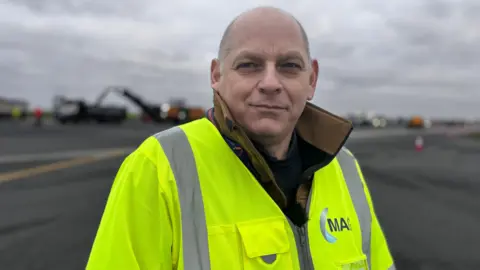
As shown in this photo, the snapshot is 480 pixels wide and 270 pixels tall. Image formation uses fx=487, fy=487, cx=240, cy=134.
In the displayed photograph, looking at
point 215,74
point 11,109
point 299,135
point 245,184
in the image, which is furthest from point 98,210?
point 11,109

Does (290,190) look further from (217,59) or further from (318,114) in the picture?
(217,59)

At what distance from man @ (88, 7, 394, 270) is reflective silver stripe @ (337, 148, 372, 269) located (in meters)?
0.01

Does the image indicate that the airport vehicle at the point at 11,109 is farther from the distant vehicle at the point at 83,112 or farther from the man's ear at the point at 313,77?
the man's ear at the point at 313,77

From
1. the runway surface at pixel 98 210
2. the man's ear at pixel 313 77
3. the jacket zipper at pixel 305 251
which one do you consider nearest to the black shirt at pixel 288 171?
the jacket zipper at pixel 305 251

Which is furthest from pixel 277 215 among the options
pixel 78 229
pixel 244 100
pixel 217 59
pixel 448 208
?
pixel 448 208

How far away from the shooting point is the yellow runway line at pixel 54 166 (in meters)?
12.1

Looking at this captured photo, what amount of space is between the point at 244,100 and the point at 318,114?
49 centimetres

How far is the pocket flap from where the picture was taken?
5.64 ft

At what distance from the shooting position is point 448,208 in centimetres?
946

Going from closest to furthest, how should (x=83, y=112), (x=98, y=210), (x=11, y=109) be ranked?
(x=98, y=210)
(x=83, y=112)
(x=11, y=109)

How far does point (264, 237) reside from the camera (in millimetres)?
1760

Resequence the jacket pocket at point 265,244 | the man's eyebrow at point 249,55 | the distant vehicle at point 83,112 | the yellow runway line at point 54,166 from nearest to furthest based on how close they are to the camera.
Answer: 1. the jacket pocket at point 265,244
2. the man's eyebrow at point 249,55
3. the yellow runway line at point 54,166
4. the distant vehicle at point 83,112

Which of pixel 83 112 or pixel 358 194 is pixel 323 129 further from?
pixel 83 112

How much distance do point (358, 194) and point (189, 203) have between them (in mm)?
→ 924
